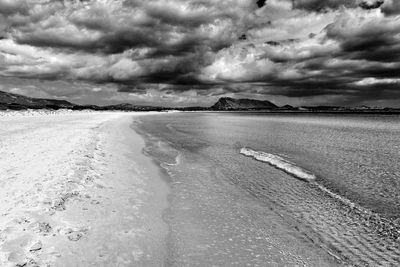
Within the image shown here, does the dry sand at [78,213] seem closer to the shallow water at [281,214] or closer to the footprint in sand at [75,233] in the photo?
the footprint in sand at [75,233]

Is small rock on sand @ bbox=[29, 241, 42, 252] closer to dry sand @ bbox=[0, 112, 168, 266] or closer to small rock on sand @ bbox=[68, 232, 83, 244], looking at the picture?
dry sand @ bbox=[0, 112, 168, 266]

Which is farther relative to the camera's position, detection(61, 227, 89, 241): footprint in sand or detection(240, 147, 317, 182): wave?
detection(240, 147, 317, 182): wave

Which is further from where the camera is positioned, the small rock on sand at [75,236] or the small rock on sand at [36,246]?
the small rock on sand at [75,236]

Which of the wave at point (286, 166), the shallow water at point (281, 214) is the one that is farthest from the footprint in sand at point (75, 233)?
the wave at point (286, 166)

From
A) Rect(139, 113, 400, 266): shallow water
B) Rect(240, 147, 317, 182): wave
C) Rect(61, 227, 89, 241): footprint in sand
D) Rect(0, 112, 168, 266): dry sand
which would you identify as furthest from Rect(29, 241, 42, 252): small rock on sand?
Rect(240, 147, 317, 182): wave

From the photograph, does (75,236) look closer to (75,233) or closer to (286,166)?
(75,233)

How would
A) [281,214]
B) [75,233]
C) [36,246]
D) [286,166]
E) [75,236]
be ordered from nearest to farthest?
[36,246] < [75,236] < [75,233] < [281,214] < [286,166]

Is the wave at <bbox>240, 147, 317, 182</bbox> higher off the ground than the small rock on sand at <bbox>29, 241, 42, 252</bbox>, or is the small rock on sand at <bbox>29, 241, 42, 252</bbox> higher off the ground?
the small rock on sand at <bbox>29, 241, 42, 252</bbox>

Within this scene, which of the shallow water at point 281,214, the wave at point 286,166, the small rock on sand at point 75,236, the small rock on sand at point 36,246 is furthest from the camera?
the wave at point 286,166

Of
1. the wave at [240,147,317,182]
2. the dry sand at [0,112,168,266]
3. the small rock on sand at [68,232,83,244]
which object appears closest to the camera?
the dry sand at [0,112,168,266]

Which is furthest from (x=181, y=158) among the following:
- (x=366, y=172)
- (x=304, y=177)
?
(x=366, y=172)

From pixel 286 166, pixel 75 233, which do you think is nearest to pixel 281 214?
pixel 75 233

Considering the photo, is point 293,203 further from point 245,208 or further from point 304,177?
point 304,177

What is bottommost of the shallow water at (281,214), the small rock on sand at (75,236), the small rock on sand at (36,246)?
the shallow water at (281,214)
